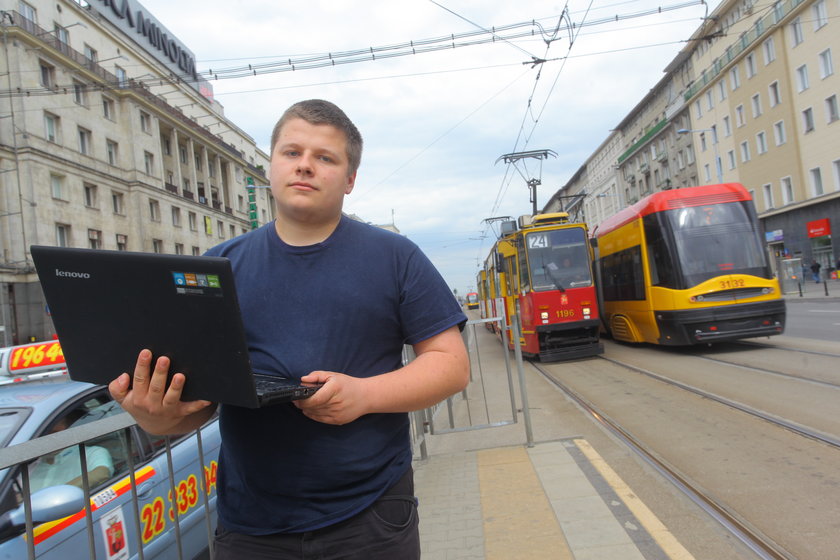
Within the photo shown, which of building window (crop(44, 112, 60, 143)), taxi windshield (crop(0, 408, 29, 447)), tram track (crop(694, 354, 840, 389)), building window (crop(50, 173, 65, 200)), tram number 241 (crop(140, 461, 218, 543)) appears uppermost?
building window (crop(44, 112, 60, 143))

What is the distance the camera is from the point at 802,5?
28766 millimetres

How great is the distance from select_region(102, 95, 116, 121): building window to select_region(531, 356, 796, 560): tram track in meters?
34.2

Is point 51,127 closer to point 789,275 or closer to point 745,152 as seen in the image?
point 789,275

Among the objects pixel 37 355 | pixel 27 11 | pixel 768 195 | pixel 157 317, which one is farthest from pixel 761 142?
pixel 27 11

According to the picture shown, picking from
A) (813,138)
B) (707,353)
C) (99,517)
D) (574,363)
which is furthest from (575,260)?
(813,138)

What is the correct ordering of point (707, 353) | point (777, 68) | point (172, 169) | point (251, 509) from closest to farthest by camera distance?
1. point (251, 509)
2. point (707, 353)
3. point (777, 68)
4. point (172, 169)

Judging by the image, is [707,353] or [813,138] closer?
[707,353]

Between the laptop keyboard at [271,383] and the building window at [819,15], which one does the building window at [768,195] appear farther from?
the laptop keyboard at [271,383]

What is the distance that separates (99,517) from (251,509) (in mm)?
1856

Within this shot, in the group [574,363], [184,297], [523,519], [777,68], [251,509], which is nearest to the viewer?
[184,297]

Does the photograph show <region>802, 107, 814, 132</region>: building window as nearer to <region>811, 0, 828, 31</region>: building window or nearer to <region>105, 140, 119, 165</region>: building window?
<region>811, 0, 828, 31</region>: building window

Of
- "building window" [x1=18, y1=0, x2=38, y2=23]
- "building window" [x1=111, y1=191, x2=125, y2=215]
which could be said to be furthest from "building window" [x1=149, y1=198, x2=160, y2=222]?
"building window" [x1=18, y1=0, x2=38, y2=23]

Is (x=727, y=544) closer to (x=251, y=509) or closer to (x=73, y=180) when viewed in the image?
(x=251, y=509)

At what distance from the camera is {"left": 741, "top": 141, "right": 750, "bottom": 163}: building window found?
118ft
